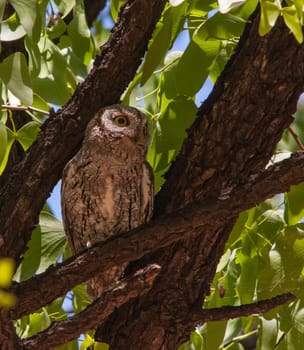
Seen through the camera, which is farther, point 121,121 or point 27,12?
point 121,121

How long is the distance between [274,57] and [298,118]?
332 millimetres

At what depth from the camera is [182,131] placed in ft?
7.03

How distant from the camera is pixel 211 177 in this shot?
6.53 feet

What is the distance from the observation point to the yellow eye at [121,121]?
91.0 inches

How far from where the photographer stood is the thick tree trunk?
1917 mm

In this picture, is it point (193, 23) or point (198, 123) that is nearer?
point (198, 123)

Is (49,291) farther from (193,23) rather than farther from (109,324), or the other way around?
(193,23)

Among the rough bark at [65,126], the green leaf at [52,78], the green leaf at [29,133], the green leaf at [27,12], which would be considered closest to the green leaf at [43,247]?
the rough bark at [65,126]

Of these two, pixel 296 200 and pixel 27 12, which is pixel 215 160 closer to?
pixel 296 200

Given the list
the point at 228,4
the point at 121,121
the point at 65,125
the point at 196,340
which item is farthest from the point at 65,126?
the point at 228,4

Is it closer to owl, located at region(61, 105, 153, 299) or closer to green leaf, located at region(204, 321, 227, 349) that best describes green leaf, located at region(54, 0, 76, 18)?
owl, located at region(61, 105, 153, 299)

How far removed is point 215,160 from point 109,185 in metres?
0.49

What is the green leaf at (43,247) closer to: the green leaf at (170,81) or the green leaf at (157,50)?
the green leaf at (170,81)

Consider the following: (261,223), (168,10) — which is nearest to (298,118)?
(261,223)
